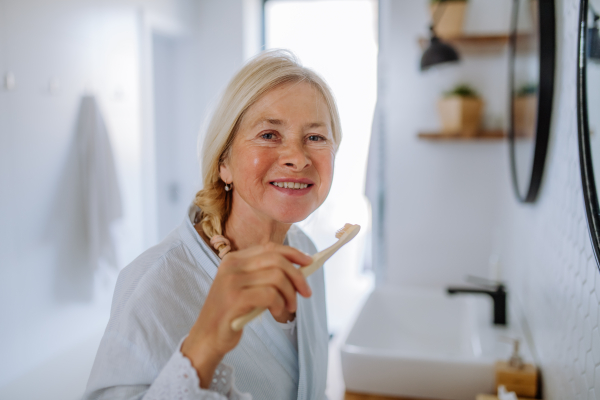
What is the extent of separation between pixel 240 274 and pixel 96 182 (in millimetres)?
1471

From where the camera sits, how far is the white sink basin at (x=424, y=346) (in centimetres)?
122

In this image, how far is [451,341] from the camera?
5.35 ft

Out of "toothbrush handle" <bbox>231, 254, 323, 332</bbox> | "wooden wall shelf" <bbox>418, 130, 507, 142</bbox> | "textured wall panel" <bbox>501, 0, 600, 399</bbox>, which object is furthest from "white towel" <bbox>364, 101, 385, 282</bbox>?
"toothbrush handle" <bbox>231, 254, 323, 332</bbox>

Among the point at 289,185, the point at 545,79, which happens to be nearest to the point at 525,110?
the point at 545,79

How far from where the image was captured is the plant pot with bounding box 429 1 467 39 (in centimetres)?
183

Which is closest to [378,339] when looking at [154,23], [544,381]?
[544,381]

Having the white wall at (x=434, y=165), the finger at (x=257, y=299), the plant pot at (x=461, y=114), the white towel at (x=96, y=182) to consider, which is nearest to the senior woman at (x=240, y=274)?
the finger at (x=257, y=299)

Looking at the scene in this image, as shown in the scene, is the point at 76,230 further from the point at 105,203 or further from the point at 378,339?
the point at 378,339

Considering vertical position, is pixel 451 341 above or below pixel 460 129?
below

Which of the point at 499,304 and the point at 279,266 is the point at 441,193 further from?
the point at 279,266

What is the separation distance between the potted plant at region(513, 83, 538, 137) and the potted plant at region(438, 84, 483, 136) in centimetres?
42

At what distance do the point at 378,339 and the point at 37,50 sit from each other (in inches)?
59.7

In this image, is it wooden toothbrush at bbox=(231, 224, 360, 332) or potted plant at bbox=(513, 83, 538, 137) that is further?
potted plant at bbox=(513, 83, 538, 137)

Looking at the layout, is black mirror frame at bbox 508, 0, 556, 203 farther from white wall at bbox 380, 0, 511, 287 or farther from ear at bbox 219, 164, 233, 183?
white wall at bbox 380, 0, 511, 287
